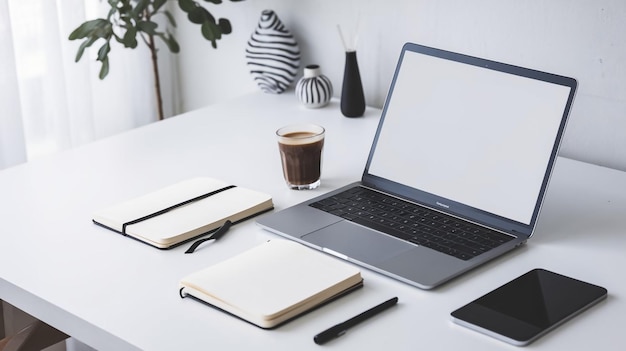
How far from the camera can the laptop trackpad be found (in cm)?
A: 136

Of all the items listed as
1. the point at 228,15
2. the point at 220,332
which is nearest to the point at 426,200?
the point at 220,332

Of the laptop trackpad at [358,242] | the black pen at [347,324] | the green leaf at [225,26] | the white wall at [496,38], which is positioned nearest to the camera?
the black pen at [347,324]

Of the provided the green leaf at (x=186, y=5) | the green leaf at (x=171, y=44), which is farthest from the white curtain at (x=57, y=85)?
the green leaf at (x=186, y=5)

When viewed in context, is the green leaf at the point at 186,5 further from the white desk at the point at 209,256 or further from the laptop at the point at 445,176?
the laptop at the point at 445,176

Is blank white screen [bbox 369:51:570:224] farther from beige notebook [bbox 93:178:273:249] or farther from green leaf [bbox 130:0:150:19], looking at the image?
green leaf [bbox 130:0:150:19]

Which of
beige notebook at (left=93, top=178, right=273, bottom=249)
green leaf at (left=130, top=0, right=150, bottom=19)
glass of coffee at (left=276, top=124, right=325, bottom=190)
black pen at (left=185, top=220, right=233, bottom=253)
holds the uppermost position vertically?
green leaf at (left=130, top=0, right=150, bottom=19)

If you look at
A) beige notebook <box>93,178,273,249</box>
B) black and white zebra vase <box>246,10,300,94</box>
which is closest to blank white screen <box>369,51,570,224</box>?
beige notebook <box>93,178,273,249</box>

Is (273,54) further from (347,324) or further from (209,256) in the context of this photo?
(347,324)

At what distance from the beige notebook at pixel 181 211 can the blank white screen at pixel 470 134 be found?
250mm

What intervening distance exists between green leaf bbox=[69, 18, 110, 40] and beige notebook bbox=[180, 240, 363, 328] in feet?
3.34

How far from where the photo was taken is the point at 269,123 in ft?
6.64

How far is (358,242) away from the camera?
140 centimetres

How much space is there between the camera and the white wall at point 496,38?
1722 millimetres

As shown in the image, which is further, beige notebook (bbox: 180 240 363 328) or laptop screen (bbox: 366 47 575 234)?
laptop screen (bbox: 366 47 575 234)
